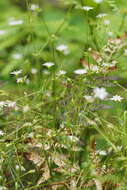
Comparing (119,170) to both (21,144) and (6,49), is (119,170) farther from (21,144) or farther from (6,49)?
(6,49)

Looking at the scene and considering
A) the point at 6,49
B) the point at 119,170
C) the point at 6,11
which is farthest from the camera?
the point at 6,11

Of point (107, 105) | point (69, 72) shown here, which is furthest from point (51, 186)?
point (69, 72)

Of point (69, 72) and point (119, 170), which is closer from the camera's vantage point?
point (119, 170)

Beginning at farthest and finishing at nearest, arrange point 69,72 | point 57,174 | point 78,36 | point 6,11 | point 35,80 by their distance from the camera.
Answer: point 6,11 < point 78,36 < point 69,72 < point 35,80 < point 57,174

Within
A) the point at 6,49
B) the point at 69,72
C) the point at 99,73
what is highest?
the point at 99,73

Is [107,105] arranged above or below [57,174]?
above

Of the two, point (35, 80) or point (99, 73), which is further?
point (35, 80)

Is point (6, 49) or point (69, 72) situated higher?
point (69, 72)

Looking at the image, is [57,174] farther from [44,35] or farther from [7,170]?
[44,35]

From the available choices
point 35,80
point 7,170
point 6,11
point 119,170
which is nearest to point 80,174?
point 119,170
